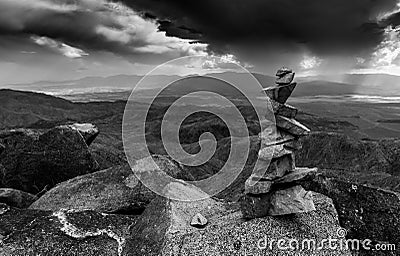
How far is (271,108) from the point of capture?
33.1 ft

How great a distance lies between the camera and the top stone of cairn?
1002 cm

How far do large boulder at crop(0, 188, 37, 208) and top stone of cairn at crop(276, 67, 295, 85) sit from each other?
12.8 metres

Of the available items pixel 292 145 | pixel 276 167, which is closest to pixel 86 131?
pixel 276 167

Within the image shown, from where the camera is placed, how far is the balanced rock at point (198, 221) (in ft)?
35.9

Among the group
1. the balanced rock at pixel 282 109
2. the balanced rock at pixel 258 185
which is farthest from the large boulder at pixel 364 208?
the balanced rock at pixel 282 109

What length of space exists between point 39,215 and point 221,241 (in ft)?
20.6

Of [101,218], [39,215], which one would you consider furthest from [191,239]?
[39,215]

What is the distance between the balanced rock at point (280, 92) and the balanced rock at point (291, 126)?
0.53 metres

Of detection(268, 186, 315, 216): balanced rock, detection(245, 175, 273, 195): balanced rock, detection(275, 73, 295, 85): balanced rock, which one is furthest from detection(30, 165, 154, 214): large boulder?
detection(275, 73, 295, 85): balanced rock

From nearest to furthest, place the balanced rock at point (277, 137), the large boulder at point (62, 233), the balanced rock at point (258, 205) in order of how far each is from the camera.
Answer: the balanced rock at point (277, 137) < the large boulder at point (62, 233) < the balanced rock at point (258, 205)

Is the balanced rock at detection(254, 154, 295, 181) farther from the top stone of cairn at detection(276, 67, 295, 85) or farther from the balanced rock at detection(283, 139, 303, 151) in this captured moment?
the top stone of cairn at detection(276, 67, 295, 85)

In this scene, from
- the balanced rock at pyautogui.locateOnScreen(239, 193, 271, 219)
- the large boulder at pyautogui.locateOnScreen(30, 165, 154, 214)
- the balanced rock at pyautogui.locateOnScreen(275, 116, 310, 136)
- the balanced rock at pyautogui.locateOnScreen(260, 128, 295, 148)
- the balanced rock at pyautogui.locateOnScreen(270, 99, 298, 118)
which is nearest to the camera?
the balanced rock at pyautogui.locateOnScreen(275, 116, 310, 136)

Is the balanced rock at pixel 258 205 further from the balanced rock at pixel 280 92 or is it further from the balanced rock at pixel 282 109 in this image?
the balanced rock at pixel 280 92

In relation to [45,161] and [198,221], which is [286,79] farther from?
[45,161]
